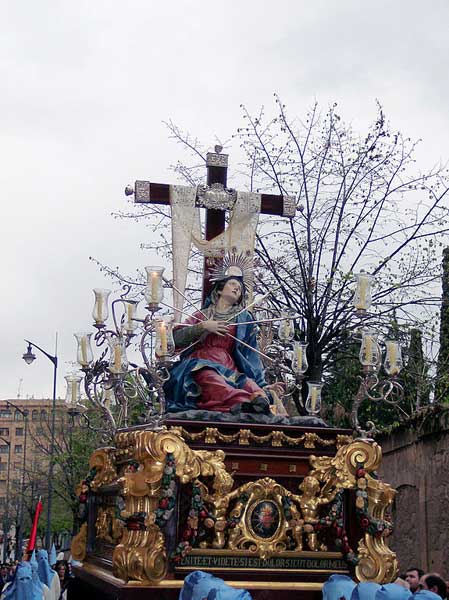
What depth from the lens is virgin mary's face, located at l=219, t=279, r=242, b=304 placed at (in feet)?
34.0

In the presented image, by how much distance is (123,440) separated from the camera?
9.30 m

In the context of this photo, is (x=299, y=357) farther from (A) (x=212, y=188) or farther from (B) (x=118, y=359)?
(A) (x=212, y=188)

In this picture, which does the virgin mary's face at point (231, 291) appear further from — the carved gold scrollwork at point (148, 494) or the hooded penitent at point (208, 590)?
the hooded penitent at point (208, 590)

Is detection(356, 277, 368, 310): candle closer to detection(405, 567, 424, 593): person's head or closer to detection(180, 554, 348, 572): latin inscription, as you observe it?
detection(180, 554, 348, 572): latin inscription

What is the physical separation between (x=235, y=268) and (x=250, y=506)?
3062mm

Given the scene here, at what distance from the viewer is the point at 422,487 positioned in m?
17.3

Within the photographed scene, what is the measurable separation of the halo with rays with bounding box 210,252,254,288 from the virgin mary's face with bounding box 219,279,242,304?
107 mm

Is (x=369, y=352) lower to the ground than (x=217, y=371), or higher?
higher

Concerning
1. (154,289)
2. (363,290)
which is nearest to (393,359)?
(363,290)

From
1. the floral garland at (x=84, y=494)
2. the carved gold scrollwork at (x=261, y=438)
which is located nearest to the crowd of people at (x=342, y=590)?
the carved gold scrollwork at (x=261, y=438)

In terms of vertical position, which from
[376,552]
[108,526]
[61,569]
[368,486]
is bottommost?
[61,569]

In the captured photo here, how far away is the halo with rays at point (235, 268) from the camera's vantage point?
1060 cm

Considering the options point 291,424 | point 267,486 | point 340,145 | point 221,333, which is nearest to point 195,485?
point 267,486

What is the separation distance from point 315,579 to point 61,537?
5839 centimetres
